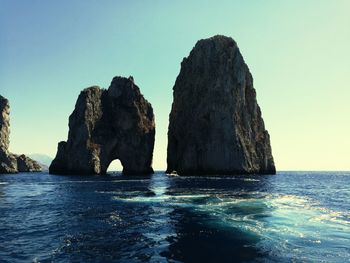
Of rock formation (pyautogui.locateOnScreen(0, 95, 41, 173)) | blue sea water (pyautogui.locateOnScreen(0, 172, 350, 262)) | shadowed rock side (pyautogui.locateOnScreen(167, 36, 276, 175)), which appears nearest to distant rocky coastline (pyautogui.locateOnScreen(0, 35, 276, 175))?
shadowed rock side (pyautogui.locateOnScreen(167, 36, 276, 175))

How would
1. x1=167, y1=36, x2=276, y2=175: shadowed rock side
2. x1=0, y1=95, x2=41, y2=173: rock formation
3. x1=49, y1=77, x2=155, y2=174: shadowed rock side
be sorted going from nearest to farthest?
x1=167, y1=36, x2=276, y2=175: shadowed rock side → x1=49, y1=77, x2=155, y2=174: shadowed rock side → x1=0, y1=95, x2=41, y2=173: rock formation

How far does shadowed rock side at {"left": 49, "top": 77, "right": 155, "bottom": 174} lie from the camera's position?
125000 millimetres

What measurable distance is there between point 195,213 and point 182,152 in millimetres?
99473

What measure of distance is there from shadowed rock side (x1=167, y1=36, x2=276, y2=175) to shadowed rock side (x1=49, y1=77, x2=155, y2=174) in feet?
37.3

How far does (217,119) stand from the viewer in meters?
123

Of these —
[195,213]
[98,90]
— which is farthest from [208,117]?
[195,213]

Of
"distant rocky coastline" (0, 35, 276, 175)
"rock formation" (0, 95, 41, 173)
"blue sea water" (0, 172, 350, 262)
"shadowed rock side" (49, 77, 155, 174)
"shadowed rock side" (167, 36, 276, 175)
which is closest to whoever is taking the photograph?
"blue sea water" (0, 172, 350, 262)

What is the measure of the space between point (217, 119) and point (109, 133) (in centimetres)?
4074

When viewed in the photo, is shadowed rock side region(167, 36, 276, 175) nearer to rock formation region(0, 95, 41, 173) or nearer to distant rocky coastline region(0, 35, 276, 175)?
distant rocky coastline region(0, 35, 276, 175)

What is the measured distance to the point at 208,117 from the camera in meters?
125

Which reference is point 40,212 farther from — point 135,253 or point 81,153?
point 81,153

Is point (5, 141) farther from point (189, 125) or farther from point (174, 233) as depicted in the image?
point (174, 233)

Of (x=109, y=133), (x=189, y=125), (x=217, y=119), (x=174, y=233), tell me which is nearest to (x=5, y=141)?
(x=109, y=133)

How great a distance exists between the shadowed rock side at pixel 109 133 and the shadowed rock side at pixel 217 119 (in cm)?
1137
